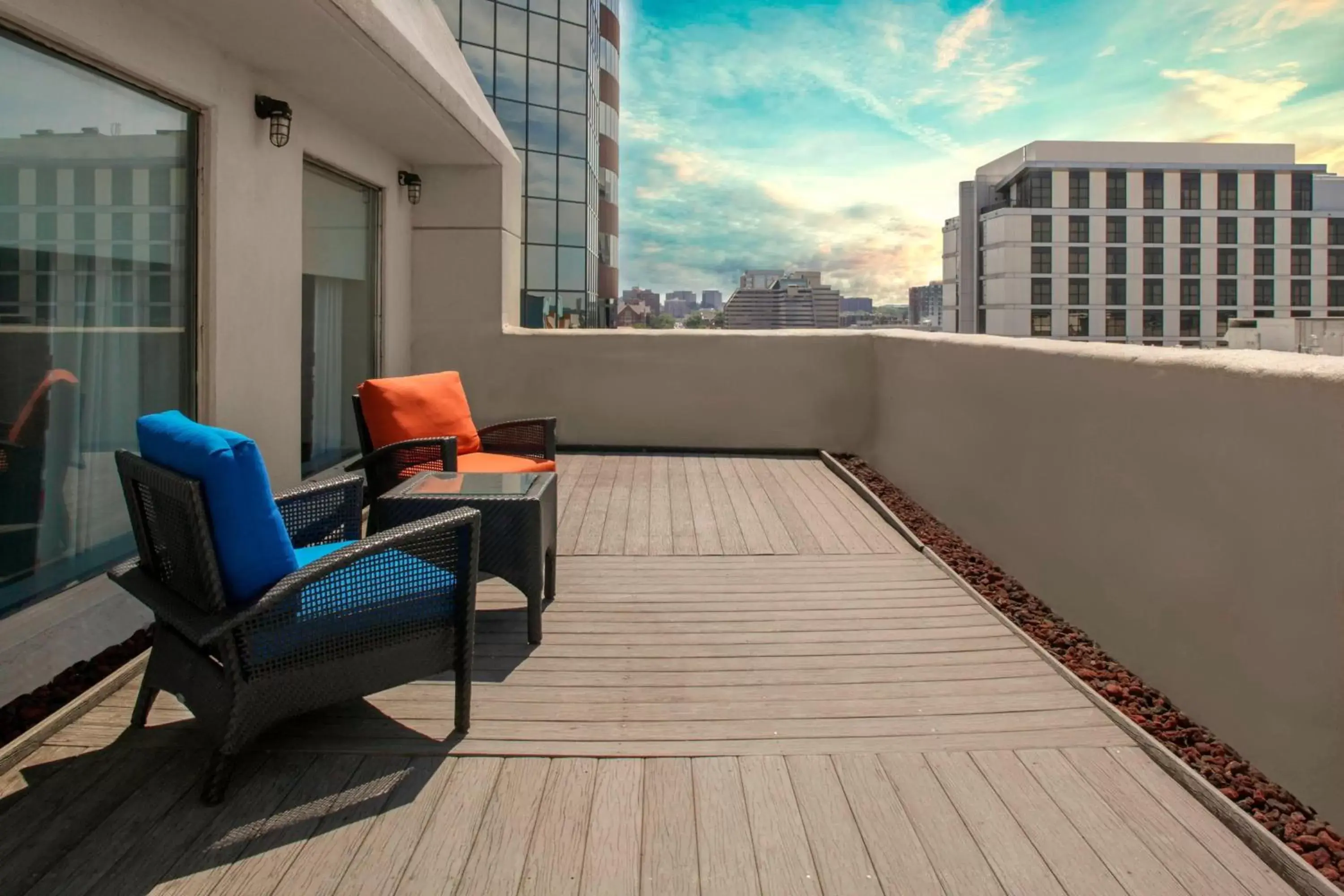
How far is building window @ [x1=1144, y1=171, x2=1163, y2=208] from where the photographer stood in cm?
6994

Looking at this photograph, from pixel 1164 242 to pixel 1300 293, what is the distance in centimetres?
1302

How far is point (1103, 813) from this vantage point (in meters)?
2.01

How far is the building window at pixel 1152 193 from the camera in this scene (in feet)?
229

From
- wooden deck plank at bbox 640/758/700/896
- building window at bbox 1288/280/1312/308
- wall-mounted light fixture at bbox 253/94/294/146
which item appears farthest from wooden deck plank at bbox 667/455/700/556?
building window at bbox 1288/280/1312/308

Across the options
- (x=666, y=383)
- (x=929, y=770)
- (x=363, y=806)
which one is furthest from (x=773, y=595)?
(x=666, y=383)

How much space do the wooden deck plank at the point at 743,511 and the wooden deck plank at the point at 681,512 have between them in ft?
0.85

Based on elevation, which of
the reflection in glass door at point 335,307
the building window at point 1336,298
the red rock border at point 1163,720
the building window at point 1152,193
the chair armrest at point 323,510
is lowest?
the red rock border at point 1163,720

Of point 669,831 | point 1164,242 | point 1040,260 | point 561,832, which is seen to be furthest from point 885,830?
point 1164,242

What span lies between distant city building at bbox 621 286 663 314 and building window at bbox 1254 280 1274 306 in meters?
53.3

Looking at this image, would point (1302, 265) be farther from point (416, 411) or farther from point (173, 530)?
point (173, 530)

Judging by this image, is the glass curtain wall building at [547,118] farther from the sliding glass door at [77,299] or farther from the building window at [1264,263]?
the building window at [1264,263]

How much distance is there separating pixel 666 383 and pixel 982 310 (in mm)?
75084

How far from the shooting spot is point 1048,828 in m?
1.95

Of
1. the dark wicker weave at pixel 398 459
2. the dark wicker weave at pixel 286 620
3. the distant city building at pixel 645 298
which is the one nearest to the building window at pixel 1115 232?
the distant city building at pixel 645 298
